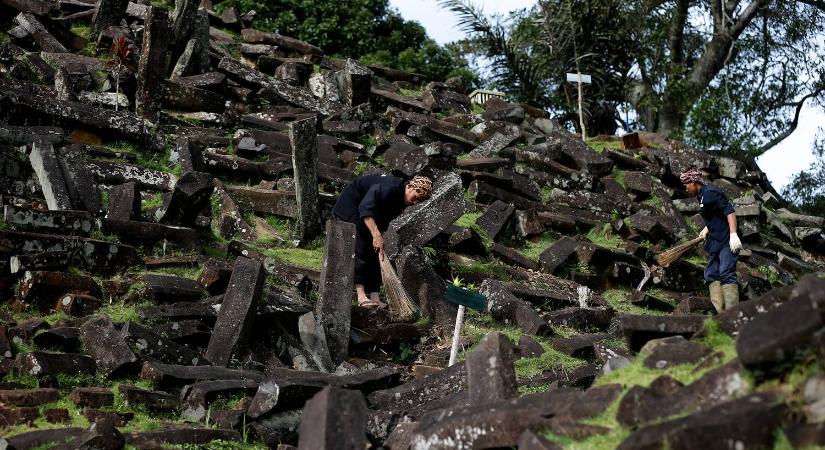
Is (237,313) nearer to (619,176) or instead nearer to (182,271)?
(182,271)

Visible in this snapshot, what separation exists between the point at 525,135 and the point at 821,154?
1081 centimetres

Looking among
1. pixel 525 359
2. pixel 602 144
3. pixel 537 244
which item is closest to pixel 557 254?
pixel 537 244

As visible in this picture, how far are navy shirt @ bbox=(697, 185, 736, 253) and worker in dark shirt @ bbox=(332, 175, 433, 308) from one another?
105 inches

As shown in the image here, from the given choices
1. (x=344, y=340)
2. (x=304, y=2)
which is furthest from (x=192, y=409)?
(x=304, y=2)

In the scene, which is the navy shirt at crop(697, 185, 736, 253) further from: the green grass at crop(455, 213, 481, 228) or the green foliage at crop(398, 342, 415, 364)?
the green grass at crop(455, 213, 481, 228)

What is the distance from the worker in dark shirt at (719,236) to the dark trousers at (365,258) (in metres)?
3.14

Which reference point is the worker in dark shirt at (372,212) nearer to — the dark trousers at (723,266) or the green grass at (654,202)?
the dark trousers at (723,266)

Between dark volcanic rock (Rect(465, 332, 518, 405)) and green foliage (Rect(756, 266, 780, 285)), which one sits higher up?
green foliage (Rect(756, 266, 780, 285))

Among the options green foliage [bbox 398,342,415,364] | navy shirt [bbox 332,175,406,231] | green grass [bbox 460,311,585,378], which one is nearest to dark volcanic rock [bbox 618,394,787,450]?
green grass [bbox 460,311,585,378]

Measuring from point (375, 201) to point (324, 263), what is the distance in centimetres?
109

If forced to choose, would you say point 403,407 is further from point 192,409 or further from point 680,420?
point 680,420

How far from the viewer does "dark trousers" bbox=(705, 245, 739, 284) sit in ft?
32.1

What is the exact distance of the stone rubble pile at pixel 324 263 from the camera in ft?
15.7

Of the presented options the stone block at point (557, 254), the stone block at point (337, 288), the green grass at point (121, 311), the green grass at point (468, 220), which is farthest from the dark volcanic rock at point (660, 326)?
the green grass at point (468, 220)
